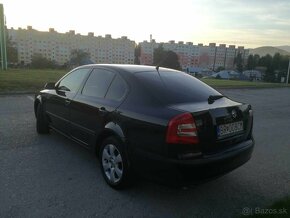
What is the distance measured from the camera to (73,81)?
4.88 m

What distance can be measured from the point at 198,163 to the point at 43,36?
301 feet

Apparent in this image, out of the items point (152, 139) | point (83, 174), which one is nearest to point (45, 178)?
point (83, 174)

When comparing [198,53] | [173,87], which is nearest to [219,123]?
[173,87]

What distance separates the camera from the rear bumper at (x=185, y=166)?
9.70 feet

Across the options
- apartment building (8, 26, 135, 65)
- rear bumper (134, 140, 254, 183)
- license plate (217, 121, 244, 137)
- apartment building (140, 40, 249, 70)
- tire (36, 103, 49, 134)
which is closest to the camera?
rear bumper (134, 140, 254, 183)

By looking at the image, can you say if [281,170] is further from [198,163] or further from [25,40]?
[25,40]

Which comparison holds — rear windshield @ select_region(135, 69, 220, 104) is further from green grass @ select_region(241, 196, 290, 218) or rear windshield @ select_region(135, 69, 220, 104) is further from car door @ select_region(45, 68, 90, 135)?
green grass @ select_region(241, 196, 290, 218)

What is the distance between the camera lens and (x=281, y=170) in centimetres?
451

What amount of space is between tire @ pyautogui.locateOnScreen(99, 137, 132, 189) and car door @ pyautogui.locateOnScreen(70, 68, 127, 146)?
28 cm

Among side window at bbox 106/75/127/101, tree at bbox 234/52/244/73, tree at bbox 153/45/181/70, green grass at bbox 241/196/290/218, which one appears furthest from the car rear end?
tree at bbox 234/52/244/73

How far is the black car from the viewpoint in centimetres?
301

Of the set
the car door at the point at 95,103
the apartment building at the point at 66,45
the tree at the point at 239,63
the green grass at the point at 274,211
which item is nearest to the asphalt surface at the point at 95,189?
the green grass at the point at 274,211

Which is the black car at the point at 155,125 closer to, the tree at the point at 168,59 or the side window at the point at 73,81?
the side window at the point at 73,81

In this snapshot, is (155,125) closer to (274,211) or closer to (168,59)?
(274,211)
